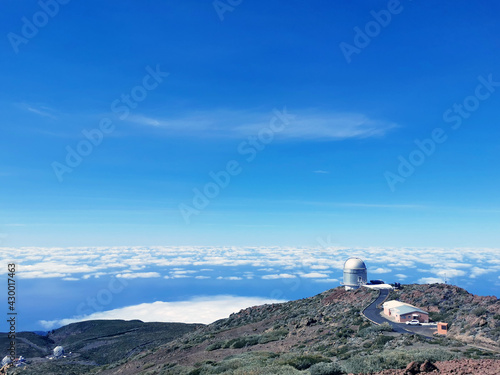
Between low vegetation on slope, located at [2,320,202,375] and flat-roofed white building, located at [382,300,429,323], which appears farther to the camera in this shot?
low vegetation on slope, located at [2,320,202,375]

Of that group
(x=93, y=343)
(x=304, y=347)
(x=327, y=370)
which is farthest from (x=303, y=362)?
(x=93, y=343)

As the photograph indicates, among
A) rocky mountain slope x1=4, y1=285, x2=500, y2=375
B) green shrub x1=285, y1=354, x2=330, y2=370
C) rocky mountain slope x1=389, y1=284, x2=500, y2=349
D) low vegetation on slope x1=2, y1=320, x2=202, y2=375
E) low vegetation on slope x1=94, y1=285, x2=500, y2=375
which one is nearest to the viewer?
low vegetation on slope x1=94, y1=285, x2=500, y2=375

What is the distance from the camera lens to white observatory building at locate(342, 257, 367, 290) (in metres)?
52.9

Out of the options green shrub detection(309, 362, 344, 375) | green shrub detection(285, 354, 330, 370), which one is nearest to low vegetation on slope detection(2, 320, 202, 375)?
green shrub detection(285, 354, 330, 370)

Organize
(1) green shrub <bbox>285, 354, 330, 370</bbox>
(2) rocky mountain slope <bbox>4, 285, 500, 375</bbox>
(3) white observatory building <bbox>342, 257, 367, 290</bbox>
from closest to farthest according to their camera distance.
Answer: (2) rocky mountain slope <bbox>4, 285, 500, 375</bbox> < (1) green shrub <bbox>285, 354, 330, 370</bbox> < (3) white observatory building <bbox>342, 257, 367, 290</bbox>

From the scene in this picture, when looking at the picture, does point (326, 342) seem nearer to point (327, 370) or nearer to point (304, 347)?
point (304, 347)

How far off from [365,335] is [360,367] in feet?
48.0

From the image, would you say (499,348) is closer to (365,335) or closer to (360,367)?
(365,335)

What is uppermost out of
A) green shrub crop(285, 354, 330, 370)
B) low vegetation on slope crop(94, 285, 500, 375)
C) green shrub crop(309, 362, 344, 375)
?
green shrub crop(309, 362, 344, 375)

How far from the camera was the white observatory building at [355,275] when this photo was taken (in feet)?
174

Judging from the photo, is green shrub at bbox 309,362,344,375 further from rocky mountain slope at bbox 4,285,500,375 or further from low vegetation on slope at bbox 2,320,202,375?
low vegetation on slope at bbox 2,320,202,375

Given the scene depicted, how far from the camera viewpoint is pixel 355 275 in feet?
174

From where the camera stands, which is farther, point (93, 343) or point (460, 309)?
point (93, 343)

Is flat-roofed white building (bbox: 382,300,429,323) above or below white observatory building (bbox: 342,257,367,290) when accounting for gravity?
below
